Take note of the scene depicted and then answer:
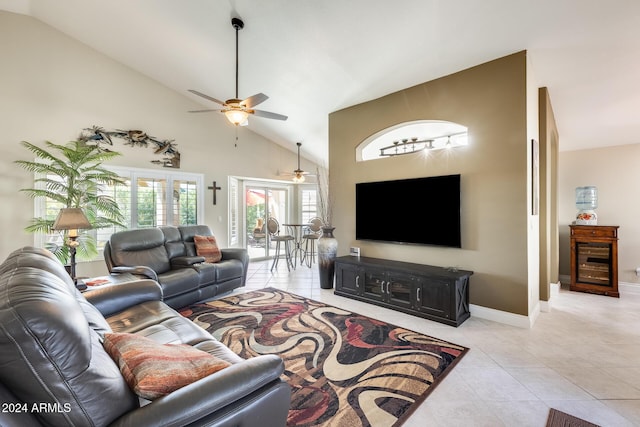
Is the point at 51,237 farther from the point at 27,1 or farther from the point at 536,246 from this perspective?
the point at 536,246

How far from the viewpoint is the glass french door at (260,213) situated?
709cm

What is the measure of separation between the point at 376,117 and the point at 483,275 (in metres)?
2.68

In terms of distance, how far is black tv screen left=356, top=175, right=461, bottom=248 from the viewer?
3.50m

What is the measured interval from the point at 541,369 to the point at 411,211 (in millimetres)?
2112

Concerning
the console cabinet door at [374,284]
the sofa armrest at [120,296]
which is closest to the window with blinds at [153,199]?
the sofa armrest at [120,296]

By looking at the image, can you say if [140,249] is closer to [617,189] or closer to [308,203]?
[308,203]

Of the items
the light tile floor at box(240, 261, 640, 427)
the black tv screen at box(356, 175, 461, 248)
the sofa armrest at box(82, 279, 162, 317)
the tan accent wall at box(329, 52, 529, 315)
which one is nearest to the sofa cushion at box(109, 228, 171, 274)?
the sofa armrest at box(82, 279, 162, 317)

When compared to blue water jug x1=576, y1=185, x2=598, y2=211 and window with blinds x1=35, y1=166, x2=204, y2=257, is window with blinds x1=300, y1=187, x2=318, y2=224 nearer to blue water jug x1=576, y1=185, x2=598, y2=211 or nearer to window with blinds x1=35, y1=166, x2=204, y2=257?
window with blinds x1=35, y1=166, x2=204, y2=257

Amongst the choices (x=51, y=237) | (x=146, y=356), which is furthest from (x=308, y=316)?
(x=51, y=237)

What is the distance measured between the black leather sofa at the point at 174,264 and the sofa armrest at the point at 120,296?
0.81 metres

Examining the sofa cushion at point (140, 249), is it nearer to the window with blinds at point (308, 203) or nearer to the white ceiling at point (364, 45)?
the white ceiling at point (364, 45)

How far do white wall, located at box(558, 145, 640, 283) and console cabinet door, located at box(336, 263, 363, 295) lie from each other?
407cm

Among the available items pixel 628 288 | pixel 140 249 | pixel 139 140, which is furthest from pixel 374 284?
pixel 139 140

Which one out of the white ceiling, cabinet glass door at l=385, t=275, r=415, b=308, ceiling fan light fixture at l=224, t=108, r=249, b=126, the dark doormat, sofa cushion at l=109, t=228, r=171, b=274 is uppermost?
the white ceiling
